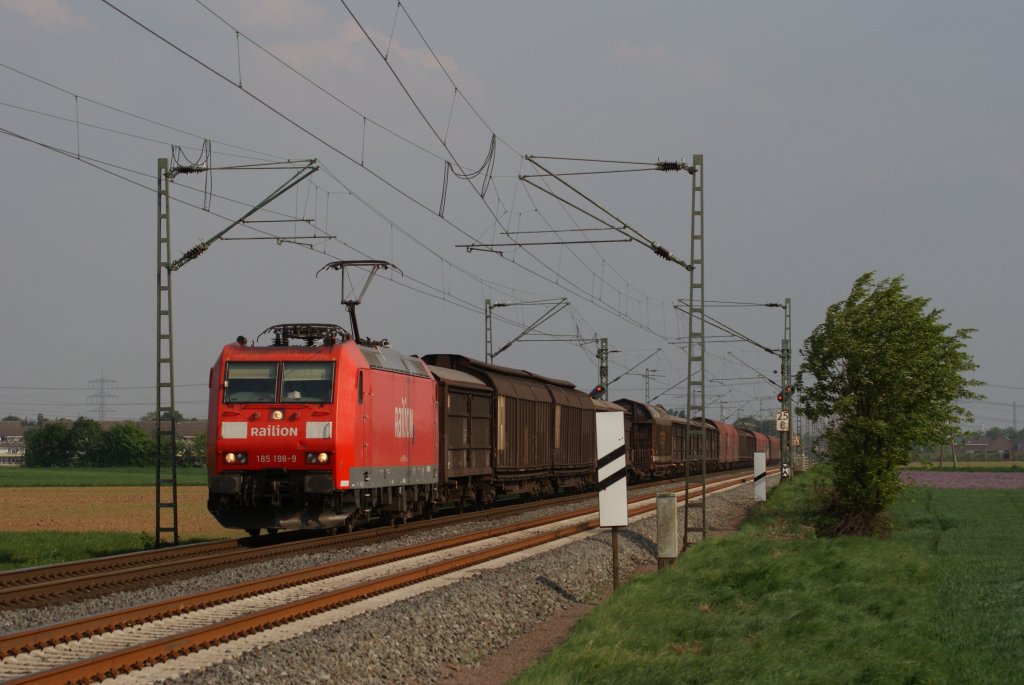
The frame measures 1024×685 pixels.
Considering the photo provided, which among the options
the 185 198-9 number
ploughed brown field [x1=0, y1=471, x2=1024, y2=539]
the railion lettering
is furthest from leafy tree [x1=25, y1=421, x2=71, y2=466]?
the 185 198-9 number

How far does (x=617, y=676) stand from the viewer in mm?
9070

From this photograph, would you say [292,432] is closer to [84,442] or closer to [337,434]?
[337,434]

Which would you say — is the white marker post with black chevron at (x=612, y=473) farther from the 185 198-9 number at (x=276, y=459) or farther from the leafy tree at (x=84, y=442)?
the leafy tree at (x=84, y=442)

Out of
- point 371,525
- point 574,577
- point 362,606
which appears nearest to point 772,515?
point 371,525

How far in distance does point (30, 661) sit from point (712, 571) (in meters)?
9.10

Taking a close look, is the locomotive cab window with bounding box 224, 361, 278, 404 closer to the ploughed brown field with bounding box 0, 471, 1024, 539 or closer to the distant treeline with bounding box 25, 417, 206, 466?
the ploughed brown field with bounding box 0, 471, 1024, 539

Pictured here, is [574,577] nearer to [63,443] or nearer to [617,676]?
[617,676]

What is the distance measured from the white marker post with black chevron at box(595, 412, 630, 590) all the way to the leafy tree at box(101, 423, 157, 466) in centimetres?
12359

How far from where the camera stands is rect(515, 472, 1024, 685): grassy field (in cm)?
912

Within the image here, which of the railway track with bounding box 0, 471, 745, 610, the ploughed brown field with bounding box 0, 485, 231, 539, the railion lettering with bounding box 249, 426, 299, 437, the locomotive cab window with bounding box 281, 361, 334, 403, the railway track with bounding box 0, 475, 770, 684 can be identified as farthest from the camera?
the ploughed brown field with bounding box 0, 485, 231, 539

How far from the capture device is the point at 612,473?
14891mm

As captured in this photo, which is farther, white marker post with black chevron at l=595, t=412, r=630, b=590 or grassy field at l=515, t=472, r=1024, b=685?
white marker post with black chevron at l=595, t=412, r=630, b=590

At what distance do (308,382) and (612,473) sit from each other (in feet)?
24.0

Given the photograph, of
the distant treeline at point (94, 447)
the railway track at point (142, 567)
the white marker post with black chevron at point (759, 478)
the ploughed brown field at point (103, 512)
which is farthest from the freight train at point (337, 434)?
the distant treeline at point (94, 447)
